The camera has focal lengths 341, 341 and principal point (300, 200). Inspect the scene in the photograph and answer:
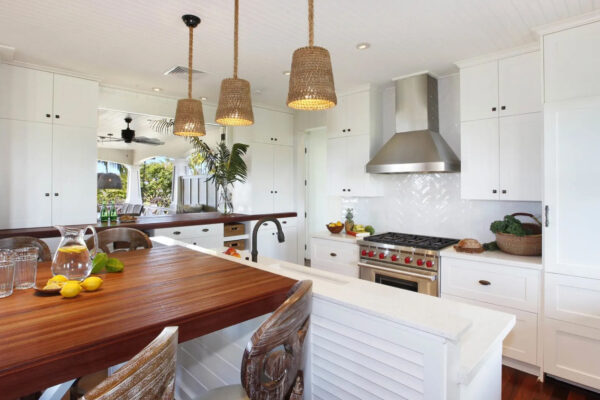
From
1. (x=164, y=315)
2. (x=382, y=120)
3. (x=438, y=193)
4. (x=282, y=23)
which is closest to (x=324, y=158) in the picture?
(x=382, y=120)

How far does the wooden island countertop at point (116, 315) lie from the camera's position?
0.74 metres

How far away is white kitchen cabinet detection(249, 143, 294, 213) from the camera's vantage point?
4.88m

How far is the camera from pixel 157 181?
31.4ft

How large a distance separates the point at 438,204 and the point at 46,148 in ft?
13.1

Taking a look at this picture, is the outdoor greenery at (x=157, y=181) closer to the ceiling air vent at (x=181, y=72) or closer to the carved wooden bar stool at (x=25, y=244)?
the ceiling air vent at (x=181, y=72)

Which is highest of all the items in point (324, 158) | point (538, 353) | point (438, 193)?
point (324, 158)

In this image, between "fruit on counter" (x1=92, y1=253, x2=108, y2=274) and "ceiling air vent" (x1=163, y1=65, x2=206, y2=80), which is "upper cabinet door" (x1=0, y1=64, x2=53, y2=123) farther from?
"fruit on counter" (x1=92, y1=253, x2=108, y2=274)

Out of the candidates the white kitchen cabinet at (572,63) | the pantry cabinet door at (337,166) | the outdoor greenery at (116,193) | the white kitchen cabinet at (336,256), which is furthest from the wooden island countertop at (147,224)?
the outdoor greenery at (116,193)

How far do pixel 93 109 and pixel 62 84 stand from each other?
33cm

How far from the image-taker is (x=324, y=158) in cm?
555

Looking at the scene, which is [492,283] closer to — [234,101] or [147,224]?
[234,101]

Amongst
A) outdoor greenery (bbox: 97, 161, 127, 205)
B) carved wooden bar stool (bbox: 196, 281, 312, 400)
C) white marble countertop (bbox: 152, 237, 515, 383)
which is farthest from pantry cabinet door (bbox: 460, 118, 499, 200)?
outdoor greenery (bbox: 97, 161, 127, 205)

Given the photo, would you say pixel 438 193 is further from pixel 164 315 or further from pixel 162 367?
pixel 162 367

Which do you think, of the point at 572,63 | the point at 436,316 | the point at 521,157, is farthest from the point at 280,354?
the point at 521,157
